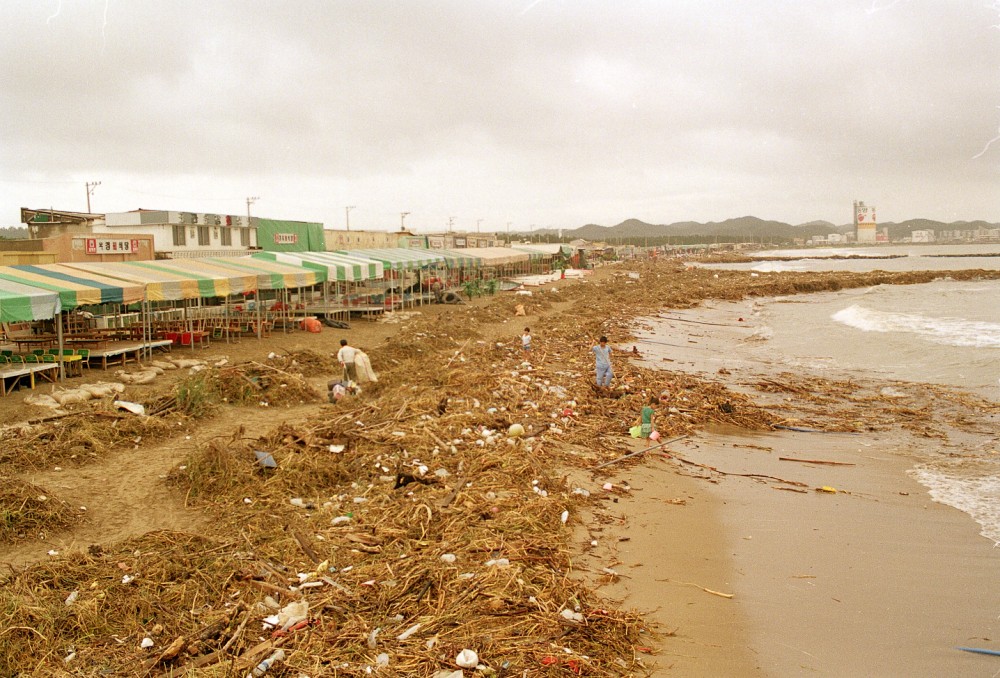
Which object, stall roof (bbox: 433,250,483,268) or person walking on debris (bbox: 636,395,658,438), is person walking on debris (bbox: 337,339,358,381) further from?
stall roof (bbox: 433,250,483,268)

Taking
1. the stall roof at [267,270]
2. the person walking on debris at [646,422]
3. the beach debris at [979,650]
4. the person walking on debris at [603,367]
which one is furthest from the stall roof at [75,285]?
the beach debris at [979,650]

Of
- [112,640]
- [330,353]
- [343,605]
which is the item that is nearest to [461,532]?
[343,605]

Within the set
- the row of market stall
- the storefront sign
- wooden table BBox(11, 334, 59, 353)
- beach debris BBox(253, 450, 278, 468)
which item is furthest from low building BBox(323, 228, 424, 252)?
beach debris BBox(253, 450, 278, 468)

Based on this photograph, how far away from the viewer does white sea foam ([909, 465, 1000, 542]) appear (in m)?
7.77

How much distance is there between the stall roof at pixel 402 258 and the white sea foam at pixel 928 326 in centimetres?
1953

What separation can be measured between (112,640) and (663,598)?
4.40 metres

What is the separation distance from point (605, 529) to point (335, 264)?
19289mm

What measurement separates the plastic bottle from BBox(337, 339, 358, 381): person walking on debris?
362 inches

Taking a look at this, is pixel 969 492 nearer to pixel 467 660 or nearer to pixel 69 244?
pixel 467 660

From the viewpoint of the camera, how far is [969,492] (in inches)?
344

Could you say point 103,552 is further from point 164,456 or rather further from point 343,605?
point 164,456

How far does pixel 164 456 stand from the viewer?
9141 millimetres

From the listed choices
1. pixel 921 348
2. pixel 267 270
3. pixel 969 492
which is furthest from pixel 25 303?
pixel 921 348

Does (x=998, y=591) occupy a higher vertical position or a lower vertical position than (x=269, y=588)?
lower
